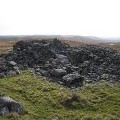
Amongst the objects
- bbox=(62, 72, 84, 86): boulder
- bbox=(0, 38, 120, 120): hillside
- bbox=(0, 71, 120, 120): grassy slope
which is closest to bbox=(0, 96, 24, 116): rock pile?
bbox=(0, 38, 120, 120): hillside

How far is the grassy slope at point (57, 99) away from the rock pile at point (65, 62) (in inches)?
77.9

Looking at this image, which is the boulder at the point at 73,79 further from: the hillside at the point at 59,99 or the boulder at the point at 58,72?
the boulder at the point at 58,72

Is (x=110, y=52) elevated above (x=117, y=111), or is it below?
above

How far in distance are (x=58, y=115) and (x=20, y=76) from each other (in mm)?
10698

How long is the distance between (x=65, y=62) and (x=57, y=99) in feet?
39.7

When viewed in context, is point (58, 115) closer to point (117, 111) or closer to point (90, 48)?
point (117, 111)

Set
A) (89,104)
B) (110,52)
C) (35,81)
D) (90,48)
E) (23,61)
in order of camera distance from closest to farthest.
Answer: (89,104) → (35,81) → (23,61) → (110,52) → (90,48)

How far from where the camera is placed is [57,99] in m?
30.9

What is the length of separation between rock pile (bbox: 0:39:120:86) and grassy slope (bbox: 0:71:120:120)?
1.98 meters

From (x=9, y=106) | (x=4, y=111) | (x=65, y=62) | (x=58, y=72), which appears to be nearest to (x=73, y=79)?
(x=58, y=72)

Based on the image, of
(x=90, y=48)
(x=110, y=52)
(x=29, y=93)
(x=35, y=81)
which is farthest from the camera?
(x=90, y=48)

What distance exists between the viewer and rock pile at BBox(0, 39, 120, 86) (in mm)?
37594

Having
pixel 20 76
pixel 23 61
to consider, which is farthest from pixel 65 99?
pixel 23 61

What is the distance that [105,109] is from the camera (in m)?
29.0
